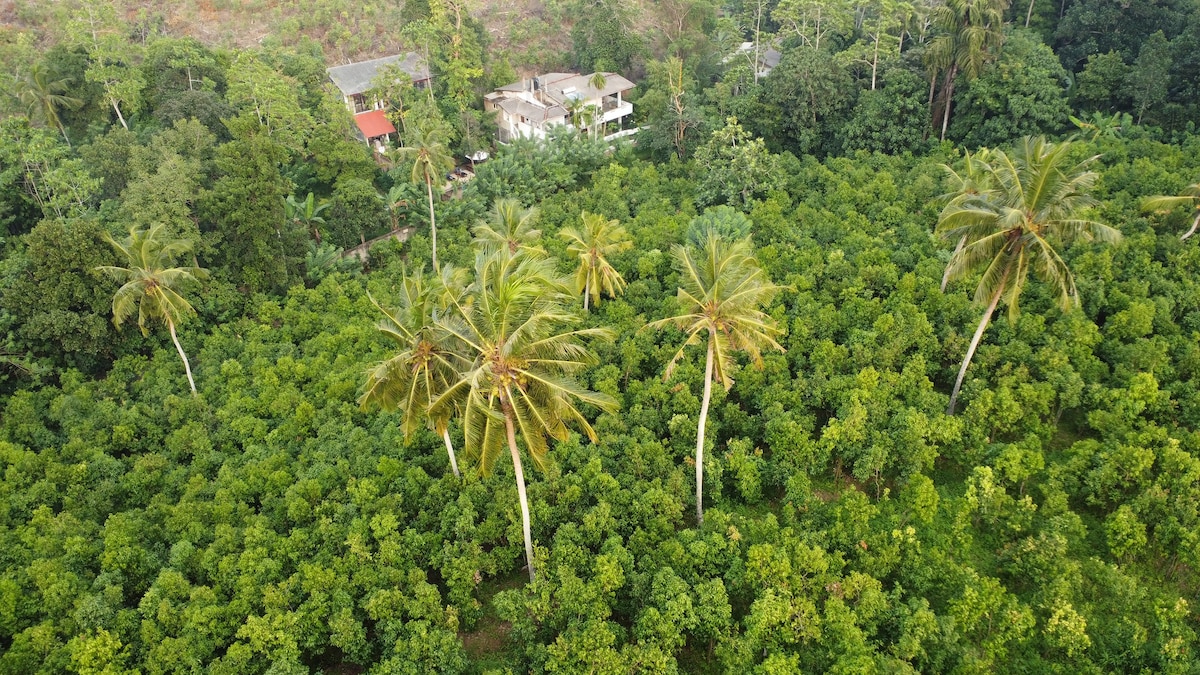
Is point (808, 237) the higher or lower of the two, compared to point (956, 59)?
lower

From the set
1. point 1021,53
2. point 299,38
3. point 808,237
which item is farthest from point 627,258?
point 299,38

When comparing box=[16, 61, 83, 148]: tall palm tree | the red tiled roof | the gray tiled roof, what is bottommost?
the red tiled roof

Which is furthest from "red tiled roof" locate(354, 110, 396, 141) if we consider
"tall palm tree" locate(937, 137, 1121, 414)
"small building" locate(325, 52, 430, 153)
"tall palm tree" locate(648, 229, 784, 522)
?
"tall palm tree" locate(937, 137, 1121, 414)

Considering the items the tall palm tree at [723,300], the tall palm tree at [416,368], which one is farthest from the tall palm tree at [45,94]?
the tall palm tree at [723,300]

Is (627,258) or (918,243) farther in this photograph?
(627,258)

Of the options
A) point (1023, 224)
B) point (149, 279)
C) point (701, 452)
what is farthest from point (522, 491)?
point (149, 279)

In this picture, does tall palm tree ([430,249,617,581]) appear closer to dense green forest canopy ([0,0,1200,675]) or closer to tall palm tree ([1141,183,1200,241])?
dense green forest canopy ([0,0,1200,675])

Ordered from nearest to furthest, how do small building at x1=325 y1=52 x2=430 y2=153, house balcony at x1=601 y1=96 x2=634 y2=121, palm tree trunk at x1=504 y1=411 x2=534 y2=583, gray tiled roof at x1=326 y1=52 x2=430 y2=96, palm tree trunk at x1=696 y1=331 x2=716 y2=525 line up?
1. palm tree trunk at x1=504 y1=411 x2=534 y2=583
2. palm tree trunk at x1=696 y1=331 x2=716 y2=525
3. small building at x1=325 y1=52 x2=430 y2=153
4. gray tiled roof at x1=326 y1=52 x2=430 y2=96
5. house balcony at x1=601 y1=96 x2=634 y2=121

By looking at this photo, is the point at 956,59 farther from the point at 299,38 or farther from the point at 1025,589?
the point at 299,38
